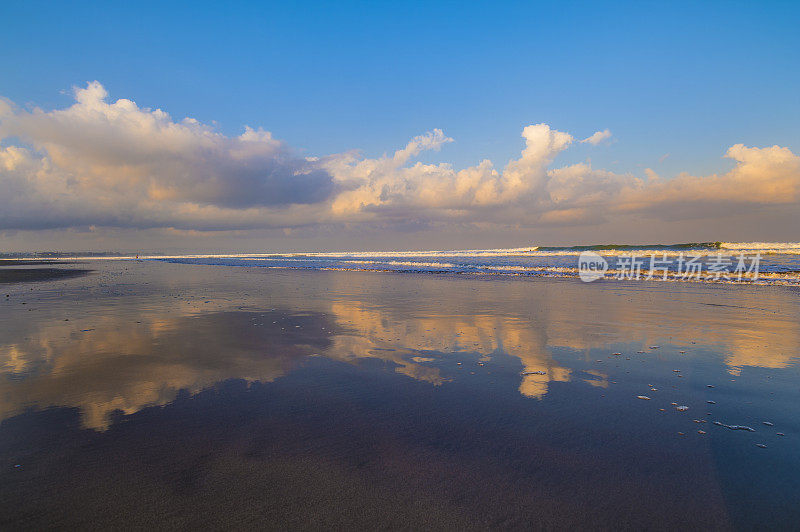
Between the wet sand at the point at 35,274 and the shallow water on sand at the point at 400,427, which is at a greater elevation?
the shallow water on sand at the point at 400,427

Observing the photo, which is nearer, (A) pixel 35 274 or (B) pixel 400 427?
(B) pixel 400 427

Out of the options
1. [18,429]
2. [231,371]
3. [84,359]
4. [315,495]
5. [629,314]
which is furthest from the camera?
[629,314]

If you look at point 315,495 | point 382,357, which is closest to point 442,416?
point 315,495

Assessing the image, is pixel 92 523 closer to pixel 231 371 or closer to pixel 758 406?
pixel 231 371

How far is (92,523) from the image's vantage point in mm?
2969

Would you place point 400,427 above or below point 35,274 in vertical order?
above

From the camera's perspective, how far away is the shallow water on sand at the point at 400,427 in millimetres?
3180

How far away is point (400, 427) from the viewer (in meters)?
4.57

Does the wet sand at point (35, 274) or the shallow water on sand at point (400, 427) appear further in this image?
the wet sand at point (35, 274)

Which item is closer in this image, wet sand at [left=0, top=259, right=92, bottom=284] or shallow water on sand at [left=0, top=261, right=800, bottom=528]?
shallow water on sand at [left=0, top=261, right=800, bottom=528]

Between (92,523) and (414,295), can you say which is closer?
(92,523)

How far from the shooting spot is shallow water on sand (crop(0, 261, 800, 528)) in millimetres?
3180

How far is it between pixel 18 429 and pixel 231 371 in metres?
2.66

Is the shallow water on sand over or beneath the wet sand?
over
